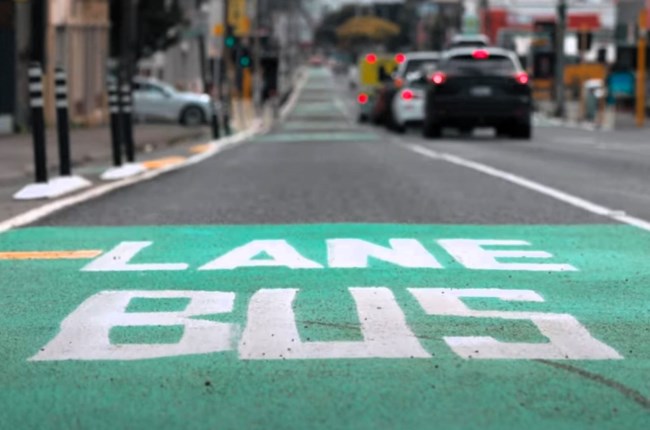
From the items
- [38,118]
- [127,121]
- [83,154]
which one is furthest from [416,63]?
[38,118]

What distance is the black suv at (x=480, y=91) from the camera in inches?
1294

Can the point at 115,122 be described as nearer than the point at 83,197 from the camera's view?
No

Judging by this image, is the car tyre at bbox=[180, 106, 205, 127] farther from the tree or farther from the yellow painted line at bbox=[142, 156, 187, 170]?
the yellow painted line at bbox=[142, 156, 187, 170]

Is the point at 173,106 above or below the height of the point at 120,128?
below

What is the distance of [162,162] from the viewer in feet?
78.3

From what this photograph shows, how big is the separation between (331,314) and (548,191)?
8.69m

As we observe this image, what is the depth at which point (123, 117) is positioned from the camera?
2253cm

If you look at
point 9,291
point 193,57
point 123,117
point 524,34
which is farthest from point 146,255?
point 524,34

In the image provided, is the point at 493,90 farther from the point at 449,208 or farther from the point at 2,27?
the point at 449,208

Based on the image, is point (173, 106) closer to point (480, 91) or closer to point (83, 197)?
point (480, 91)

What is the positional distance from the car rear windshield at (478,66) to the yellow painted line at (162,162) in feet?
28.9

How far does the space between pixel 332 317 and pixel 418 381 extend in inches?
58.1

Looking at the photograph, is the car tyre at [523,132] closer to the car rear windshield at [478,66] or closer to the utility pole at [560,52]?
the car rear windshield at [478,66]

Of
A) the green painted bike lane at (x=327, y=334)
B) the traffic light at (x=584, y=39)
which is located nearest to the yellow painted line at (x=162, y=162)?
the green painted bike lane at (x=327, y=334)
